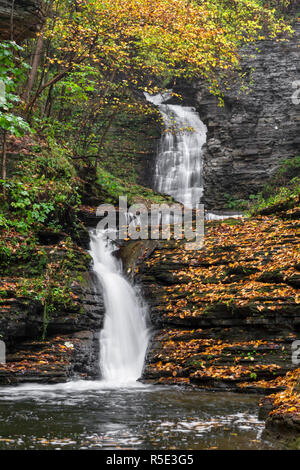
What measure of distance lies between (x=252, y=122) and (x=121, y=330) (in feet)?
48.9

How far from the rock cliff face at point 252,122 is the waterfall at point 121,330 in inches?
422

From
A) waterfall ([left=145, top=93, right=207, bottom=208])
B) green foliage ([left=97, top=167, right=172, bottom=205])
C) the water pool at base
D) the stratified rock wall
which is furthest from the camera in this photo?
waterfall ([left=145, top=93, right=207, bottom=208])

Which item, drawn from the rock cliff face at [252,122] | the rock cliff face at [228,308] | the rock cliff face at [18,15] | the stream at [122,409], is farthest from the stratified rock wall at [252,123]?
the rock cliff face at [18,15]

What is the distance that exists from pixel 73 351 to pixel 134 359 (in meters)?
1.44

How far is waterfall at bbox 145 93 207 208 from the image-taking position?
21.3 m

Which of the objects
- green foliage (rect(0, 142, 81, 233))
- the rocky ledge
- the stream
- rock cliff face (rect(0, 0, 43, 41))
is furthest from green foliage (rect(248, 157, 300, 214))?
rock cliff face (rect(0, 0, 43, 41))

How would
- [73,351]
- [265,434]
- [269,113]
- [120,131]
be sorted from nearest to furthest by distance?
[265,434] < [73,351] < [269,113] < [120,131]

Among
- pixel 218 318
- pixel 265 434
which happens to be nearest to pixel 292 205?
pixel 218 318

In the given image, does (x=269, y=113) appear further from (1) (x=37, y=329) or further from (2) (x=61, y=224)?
(1) (x=37, y=329)

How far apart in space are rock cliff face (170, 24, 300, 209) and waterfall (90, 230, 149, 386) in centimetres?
1071

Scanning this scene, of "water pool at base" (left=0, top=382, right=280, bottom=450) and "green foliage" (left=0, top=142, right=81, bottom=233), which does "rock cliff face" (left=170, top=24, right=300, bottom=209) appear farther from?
"water pool at base" (left=0, top=382, right=280, bottom=450)

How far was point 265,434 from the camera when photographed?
4602 millimetres

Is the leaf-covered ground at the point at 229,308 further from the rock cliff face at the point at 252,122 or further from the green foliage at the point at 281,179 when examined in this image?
the rock cliff face at the point at 252,122
